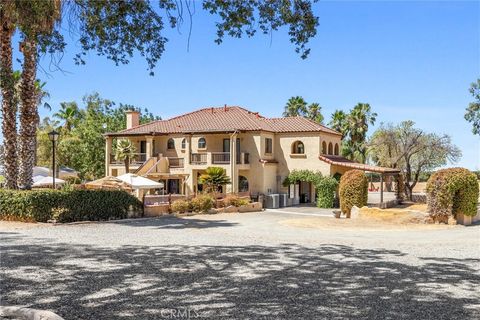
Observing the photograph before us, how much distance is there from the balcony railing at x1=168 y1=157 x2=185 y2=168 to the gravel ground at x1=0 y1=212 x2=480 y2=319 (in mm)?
22019

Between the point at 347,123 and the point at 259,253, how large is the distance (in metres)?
46.8

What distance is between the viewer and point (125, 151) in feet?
132

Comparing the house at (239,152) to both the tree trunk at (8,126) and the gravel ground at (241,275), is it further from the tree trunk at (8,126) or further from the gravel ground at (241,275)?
the gravel ground at (241,275)

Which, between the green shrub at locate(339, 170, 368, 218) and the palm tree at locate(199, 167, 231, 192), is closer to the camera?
the green shrub at locate(339, 170, 368, 218)

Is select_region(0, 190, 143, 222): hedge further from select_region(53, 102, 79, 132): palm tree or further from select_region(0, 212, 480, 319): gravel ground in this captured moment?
Answer: select_region(53, 102, 79, 132): palm tree

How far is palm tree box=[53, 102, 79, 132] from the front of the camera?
212 ft

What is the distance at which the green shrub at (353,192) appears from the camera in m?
25.7

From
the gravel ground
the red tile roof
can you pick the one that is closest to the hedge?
the gravel ground

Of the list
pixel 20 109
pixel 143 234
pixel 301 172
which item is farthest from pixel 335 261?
pixel 301 172

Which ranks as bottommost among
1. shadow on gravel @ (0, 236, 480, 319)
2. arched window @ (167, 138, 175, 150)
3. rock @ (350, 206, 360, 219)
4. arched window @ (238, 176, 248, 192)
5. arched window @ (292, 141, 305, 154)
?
shadow on gravel @ (0, 236, 480, 319)

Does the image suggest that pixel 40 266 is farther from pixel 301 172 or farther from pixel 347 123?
pixel 347 123

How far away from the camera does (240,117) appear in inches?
1656

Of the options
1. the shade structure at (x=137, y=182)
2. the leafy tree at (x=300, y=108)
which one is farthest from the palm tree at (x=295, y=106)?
the shade structure at (x=137, y=182)

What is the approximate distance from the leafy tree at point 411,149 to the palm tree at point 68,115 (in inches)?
1618
